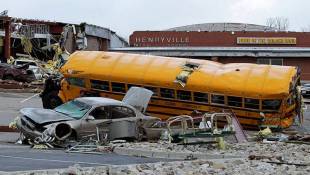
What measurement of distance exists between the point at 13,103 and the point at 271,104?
11.9m

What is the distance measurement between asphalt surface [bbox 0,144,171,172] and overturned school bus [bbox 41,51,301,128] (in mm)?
8345

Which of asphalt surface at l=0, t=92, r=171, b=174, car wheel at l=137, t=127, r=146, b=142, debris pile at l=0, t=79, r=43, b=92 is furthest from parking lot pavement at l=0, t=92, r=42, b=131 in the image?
car wheel at l=137, t=127, r=146, b=142

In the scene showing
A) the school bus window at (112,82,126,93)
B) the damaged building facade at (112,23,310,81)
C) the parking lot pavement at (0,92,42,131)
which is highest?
the damaged building facade at (112,23,310,81)

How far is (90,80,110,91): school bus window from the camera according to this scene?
22625 millimetres

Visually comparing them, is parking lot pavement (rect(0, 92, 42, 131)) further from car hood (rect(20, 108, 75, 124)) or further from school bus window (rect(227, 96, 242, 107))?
school bus window (rect(227, 96, 242, 107))

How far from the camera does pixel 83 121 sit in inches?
625

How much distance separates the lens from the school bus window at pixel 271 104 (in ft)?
70.2

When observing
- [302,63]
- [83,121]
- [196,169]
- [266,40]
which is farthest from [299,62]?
[196,169]

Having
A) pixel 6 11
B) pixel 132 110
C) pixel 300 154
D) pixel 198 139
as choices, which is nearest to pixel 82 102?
pixel 132 110

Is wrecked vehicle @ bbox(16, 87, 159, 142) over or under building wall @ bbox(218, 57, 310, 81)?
under

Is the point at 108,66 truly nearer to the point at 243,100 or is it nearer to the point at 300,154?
the point at 243,100

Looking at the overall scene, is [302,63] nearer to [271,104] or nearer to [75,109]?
[271,104]

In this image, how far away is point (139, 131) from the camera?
16828mm

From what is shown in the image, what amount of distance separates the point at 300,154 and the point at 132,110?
5386 millimetres
